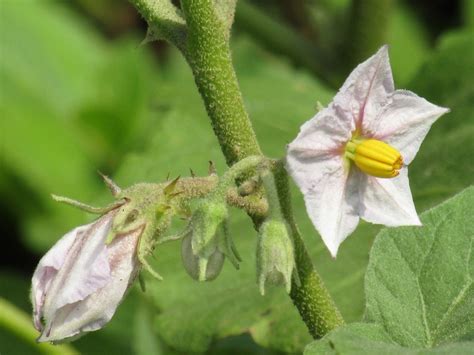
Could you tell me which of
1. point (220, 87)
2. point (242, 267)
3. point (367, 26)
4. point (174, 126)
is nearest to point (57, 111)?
point (174, 126)

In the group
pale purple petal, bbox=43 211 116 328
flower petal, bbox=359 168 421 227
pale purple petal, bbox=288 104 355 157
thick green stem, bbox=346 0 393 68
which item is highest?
pale purple petal, bbox=288 104 355 157

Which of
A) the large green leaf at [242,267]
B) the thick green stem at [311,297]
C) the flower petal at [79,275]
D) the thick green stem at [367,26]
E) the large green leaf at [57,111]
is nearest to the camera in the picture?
the flower petal at [79,275]

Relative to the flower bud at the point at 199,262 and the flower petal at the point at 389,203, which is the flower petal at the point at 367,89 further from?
the flower bud at the point at 199,262

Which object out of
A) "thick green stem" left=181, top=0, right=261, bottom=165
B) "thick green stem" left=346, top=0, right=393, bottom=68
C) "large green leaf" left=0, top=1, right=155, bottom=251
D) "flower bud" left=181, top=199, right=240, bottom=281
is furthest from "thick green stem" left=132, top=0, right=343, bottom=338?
"large green leaf" left=0, top=1, right=155, bottom=251

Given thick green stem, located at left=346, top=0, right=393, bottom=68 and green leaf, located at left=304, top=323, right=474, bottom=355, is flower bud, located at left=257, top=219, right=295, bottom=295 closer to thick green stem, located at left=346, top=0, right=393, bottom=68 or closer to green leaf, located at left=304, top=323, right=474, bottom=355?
green leaf, located at left=304, top=323, right=474, bottom=355

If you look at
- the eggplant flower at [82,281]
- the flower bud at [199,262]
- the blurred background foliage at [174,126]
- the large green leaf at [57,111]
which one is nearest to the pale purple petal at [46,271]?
the eggplant flower at [82,281]

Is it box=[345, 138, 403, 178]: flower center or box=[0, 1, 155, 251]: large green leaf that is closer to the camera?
box=[345, 138, 403, 178]: flower center

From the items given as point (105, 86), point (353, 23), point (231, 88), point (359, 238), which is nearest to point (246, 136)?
point (231, 88)

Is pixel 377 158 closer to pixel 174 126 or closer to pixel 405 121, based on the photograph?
pixel 405 121
